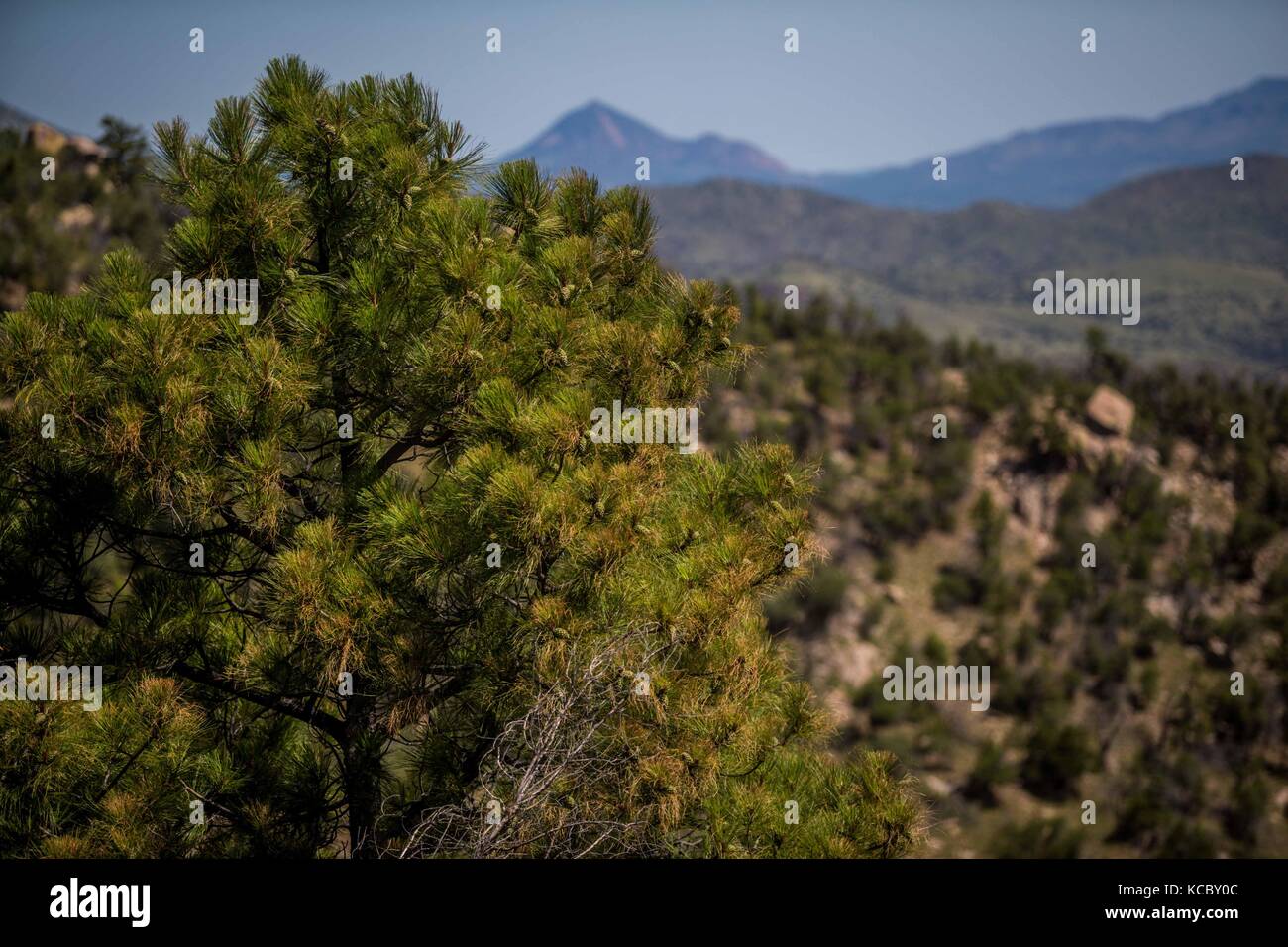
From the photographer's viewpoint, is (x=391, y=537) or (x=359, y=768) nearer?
(x=391, y=537)

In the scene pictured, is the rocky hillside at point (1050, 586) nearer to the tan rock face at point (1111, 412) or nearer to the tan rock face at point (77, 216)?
the tan rock face at point (1111, 412)

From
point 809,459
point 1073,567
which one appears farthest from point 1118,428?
point 809,459

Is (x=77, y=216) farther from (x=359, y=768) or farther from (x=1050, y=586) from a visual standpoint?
(x=1050, y=586)

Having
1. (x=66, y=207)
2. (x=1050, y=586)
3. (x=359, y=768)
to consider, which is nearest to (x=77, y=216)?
(x=66, y=207)

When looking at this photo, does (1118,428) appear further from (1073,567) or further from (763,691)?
(763,691)

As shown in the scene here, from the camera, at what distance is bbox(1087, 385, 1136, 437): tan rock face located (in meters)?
29.8

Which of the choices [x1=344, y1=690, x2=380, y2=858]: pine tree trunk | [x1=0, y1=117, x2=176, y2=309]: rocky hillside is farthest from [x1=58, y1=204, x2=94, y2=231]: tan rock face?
[x1=344, y1=690, x2=380, y2=858]: pine tree trunk

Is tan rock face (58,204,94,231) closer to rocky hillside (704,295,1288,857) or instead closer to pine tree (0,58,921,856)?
rocky hillside (704,295,1288,857)

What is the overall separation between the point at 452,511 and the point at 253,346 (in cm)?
109

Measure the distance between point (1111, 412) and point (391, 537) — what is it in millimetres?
30742

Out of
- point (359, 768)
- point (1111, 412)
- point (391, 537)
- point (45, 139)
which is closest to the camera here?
point (391, 537)

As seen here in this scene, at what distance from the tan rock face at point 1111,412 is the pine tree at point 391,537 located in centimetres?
2831

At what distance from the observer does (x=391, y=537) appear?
4.10 meters

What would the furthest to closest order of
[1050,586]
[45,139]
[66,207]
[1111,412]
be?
[45,139] → [1111,412] → [66,207] → [1050,586]
